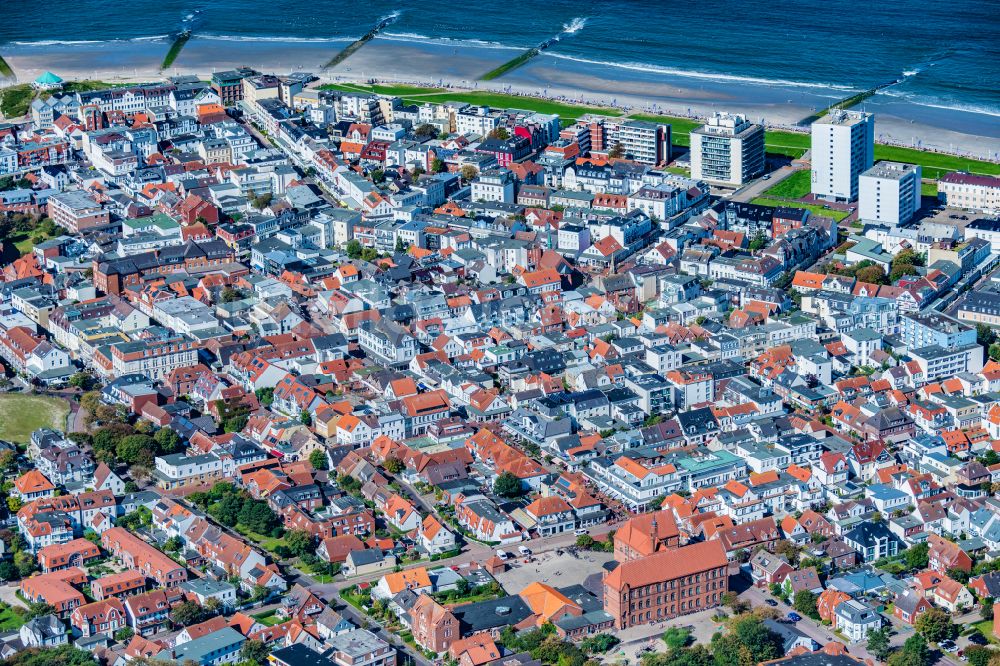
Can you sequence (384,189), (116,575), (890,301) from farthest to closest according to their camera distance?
(384,189)
(890,301)
(116,575)

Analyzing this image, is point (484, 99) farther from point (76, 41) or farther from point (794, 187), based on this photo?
point (76, 41)

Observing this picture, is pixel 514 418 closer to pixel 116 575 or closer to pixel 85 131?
pixel 116 575

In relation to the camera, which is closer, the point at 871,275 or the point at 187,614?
the point at 187,614

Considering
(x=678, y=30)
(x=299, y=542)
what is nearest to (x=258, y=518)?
(x=299, y=542)

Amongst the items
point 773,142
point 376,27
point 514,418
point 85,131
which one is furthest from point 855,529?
point 376,27

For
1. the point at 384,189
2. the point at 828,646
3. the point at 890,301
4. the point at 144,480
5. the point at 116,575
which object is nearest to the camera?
the point at 828,646

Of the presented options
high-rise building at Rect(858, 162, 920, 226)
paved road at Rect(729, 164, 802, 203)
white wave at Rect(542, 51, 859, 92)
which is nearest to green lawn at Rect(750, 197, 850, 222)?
paved road at Rect(729, 164, 802, 203)

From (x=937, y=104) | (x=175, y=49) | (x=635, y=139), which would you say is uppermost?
(x=175, y=49)

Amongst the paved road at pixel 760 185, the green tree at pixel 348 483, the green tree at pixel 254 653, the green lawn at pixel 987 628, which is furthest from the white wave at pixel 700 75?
the green tree at pixel 254 653
